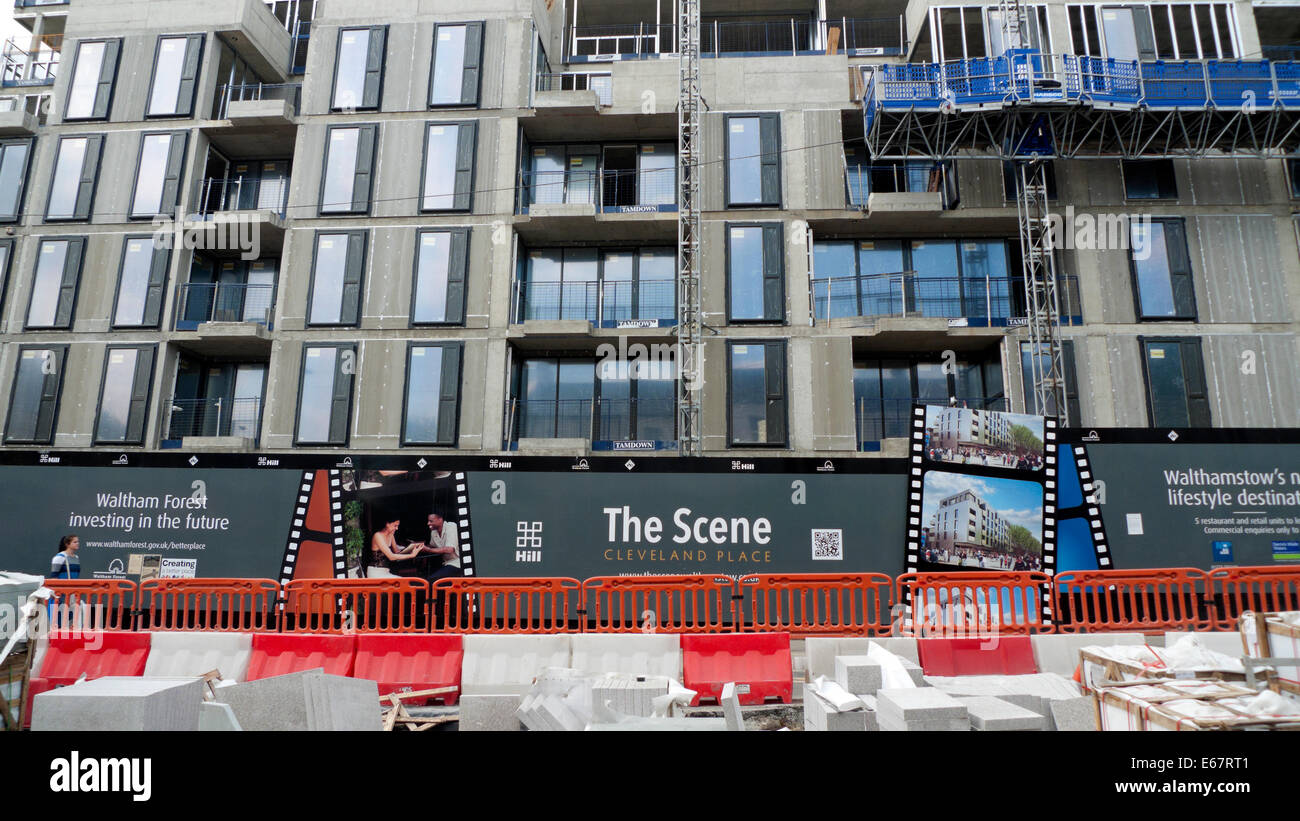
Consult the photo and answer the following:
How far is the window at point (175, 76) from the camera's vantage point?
81.9ft

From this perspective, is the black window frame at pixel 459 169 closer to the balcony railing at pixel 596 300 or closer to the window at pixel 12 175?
the balcony railing at pixel 596 300

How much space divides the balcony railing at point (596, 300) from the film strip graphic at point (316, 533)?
387 inches

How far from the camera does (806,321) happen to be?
22094 millimetres

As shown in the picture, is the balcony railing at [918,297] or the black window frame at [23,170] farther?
the black window frame at [23,170]

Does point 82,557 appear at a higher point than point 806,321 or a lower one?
lower

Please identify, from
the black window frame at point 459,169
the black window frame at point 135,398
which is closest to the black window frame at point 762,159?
the black window frame at point 459,169

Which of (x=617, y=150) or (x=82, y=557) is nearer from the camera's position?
(x=82, y=557)

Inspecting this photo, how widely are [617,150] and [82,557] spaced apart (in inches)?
748

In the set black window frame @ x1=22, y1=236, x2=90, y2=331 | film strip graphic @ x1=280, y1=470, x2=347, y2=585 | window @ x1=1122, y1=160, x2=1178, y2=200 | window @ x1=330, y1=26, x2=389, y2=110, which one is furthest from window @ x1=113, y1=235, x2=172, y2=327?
window @ x1=1122, y1=160, x2=1178, y2=200

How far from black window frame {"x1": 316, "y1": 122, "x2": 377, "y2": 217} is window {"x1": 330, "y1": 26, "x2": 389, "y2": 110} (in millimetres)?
819

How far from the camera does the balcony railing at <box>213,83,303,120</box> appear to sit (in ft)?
83.7

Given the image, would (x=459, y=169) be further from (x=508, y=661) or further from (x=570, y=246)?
(x=508, y=661)
